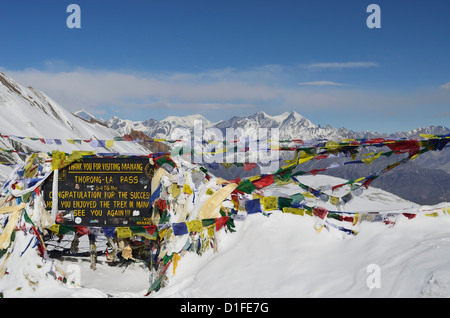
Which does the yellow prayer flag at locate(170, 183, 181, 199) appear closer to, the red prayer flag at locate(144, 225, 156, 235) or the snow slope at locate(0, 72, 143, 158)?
the red prayer flag at locate(144, 225, 156, 235)

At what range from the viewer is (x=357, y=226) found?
7594 mm

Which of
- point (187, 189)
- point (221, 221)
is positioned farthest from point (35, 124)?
point (221, 221)

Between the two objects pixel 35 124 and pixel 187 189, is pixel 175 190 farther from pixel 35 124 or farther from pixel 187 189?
pixel 35 124

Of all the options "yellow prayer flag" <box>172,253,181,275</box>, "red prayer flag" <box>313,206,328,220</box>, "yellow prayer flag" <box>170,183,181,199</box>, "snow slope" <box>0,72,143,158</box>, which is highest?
"snow slope" <box>0,72,143,158</box>

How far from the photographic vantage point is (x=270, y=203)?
855 centimetres

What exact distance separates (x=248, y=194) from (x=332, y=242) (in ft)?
6.99

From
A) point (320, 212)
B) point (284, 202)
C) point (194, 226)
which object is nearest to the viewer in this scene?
point (320, 212)

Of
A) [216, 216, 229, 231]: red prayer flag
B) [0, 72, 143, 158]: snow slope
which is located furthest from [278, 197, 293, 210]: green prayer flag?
[0, 72, 143, 158]: snow slope

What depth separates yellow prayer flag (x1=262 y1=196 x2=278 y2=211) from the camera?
335 inches

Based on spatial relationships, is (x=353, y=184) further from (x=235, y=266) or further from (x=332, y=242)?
(x=235, y=266)

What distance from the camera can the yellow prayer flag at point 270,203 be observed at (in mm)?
8508

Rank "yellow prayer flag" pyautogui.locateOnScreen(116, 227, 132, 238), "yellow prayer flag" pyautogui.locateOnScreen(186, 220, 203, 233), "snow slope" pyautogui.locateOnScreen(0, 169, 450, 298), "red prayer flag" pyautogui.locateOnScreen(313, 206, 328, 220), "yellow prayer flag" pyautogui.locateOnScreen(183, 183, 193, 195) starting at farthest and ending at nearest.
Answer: "yellow prayer flag" pyautogui.locateOnScreen(183, 183, 193, 195)
"yellow prayer flag" pyautogui.locateOnScreen(116, 227, 132, 238)
"yellow prayer flag" pyautogui.locateOnScreen(186, 220, 203, 233)
"red prayer flag" pyautogui.locateOnScreen(313, 206, 328, 220)
"snow slope" pyautogui.locateOnScreen(0, 169, 450, 298)

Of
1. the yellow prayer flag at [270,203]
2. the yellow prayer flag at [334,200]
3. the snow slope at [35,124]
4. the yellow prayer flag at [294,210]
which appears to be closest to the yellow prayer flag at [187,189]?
the yellow prayer flag at [270,203]

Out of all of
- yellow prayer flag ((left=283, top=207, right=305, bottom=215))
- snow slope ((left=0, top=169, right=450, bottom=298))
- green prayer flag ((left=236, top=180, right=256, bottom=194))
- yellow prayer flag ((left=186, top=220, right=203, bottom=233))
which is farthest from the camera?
green prayer flag ((left=236, top=180, right=256, bottom=194))
